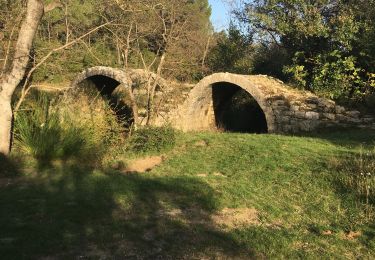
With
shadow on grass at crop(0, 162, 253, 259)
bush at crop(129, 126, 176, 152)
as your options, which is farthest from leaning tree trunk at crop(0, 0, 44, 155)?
bush at crop(129, 126, 176, 152)

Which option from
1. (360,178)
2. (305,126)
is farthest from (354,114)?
(360,178)

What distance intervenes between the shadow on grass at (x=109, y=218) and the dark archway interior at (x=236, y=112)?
32.1 feet

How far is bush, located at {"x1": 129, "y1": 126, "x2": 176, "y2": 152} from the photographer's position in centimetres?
1148

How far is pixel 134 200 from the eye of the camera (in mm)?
7152

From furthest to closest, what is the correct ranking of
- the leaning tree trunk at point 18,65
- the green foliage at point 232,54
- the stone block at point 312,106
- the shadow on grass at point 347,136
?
the green foliage at point 232,54 → the stone block at point 312,106 → the shadow on grass at point 347,136 → the leaning tree trunk at point 18,65

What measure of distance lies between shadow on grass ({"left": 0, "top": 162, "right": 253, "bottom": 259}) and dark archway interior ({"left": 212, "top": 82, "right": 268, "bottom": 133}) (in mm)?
9778

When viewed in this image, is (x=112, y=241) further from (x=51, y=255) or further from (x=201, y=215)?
(x=201, y=215)

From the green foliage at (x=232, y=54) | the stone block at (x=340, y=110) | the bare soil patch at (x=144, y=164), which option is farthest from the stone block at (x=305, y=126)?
the green foliage at (x=232, y=54)

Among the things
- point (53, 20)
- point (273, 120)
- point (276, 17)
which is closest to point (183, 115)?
point (273, 120)

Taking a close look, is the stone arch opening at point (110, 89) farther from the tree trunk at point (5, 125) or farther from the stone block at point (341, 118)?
the tree trunk at point (5, 125)

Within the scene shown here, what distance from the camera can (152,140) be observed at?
1157cm

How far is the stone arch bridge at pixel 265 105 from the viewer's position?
14117 mm

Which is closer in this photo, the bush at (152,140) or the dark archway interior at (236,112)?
the bush at (152,140)

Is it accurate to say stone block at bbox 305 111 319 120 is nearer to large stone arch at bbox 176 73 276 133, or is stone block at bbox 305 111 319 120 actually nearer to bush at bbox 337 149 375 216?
large stone arch at bbox 176 73 276 133
